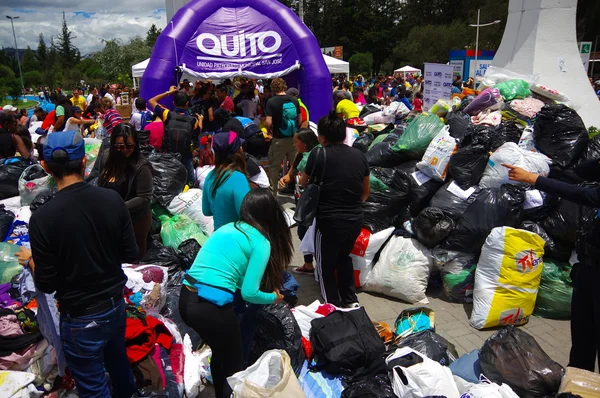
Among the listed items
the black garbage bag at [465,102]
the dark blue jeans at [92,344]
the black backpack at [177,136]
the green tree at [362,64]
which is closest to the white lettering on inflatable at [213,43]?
the black backpack at [177,136]

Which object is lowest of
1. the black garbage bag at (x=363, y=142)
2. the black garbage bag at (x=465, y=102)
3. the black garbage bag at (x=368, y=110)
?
the black garbage bag at (x=363, y=142)

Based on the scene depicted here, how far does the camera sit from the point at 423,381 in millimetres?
2631

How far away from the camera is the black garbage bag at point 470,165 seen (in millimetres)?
4715

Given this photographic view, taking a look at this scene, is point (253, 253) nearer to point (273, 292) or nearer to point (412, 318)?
point (273, 292)

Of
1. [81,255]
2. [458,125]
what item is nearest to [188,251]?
[81,255]

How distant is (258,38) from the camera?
10.4 metres

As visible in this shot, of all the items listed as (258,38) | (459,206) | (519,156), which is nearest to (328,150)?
Answer: (459,206)

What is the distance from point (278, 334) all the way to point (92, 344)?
1.25m

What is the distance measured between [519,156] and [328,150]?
2.05m

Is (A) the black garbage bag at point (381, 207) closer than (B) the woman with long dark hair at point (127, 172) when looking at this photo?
No

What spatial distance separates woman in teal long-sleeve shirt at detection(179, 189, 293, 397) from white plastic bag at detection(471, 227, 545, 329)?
7.52ft

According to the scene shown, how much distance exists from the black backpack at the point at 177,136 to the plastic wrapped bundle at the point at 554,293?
4778 millimetres

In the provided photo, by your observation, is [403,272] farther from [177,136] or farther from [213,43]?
[213,43]

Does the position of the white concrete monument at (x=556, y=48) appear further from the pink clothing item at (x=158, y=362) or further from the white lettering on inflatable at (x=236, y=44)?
the pink clothing item at (x=158, y=362)
